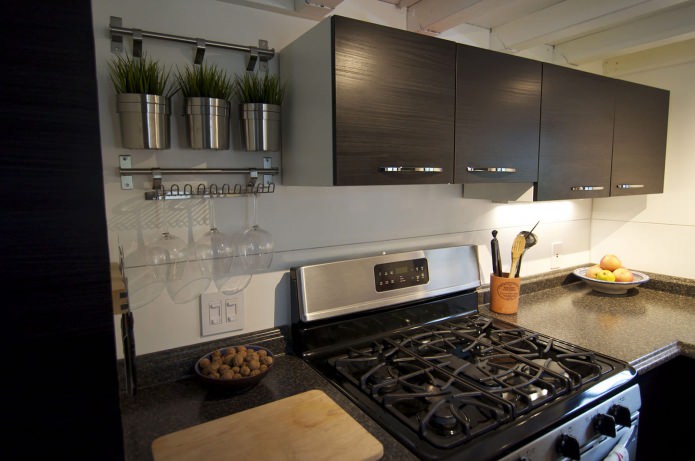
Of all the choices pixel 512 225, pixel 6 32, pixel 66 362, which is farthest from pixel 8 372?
pixel 512 225

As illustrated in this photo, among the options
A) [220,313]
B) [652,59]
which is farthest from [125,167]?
[652,59]

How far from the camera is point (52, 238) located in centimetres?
40

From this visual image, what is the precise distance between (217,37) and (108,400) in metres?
1.13

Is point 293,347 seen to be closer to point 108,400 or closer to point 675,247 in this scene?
point 108,400

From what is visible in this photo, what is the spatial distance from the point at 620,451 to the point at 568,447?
313 mm

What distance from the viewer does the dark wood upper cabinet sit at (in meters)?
1.13

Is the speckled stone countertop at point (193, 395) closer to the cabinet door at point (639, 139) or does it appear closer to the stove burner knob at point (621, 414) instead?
the stove burner knob at point (621, 414)

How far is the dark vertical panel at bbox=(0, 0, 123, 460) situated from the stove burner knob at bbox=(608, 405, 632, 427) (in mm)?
1366

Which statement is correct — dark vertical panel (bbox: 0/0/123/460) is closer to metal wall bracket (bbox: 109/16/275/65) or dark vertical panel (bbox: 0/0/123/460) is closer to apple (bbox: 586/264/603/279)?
metal wall bracket (bbox: 109/16/275/65)

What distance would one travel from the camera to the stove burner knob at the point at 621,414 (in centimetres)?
125

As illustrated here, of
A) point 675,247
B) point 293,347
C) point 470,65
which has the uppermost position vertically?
point 470,65

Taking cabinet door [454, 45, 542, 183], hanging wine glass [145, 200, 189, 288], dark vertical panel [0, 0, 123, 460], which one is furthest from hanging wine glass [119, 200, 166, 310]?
cabinet door [454, 45, 542, 183]

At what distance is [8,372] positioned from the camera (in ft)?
1.30

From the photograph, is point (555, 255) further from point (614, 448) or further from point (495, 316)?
point (614, 448)
